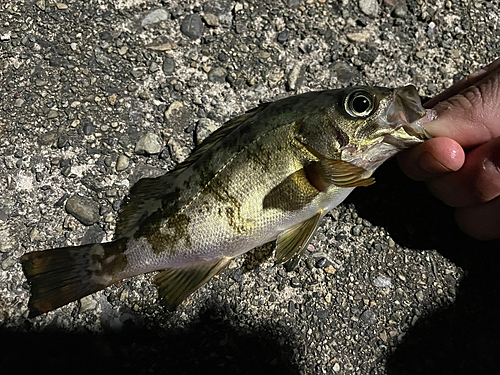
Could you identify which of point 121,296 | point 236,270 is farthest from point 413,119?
point 121,296

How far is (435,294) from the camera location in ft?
7.32

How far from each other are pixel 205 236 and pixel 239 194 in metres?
0.27

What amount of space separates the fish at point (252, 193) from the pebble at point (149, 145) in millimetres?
539

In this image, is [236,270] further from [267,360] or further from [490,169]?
[490,169]

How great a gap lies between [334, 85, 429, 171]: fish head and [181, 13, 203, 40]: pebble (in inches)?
50.0

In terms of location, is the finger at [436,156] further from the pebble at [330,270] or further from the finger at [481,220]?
the pebble at [330,270]

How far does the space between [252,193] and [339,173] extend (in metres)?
0.43

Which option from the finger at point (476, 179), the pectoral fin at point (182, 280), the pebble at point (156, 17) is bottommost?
the finger at point (476, 179)

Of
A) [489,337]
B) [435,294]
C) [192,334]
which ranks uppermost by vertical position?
[192,334]

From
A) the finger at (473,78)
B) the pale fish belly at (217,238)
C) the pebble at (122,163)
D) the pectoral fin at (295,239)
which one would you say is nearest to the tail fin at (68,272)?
the pale fish belly at (217,238)

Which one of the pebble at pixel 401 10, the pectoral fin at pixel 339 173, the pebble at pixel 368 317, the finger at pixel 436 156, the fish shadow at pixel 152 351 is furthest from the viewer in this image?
the pebble at pixel 401 10

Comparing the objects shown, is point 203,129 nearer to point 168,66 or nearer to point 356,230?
point 168,66

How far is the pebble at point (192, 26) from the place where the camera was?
2.49 m

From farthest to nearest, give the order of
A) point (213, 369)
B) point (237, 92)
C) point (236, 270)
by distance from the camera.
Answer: point (237, 92)
point (236, 270)
point (213, 369)
